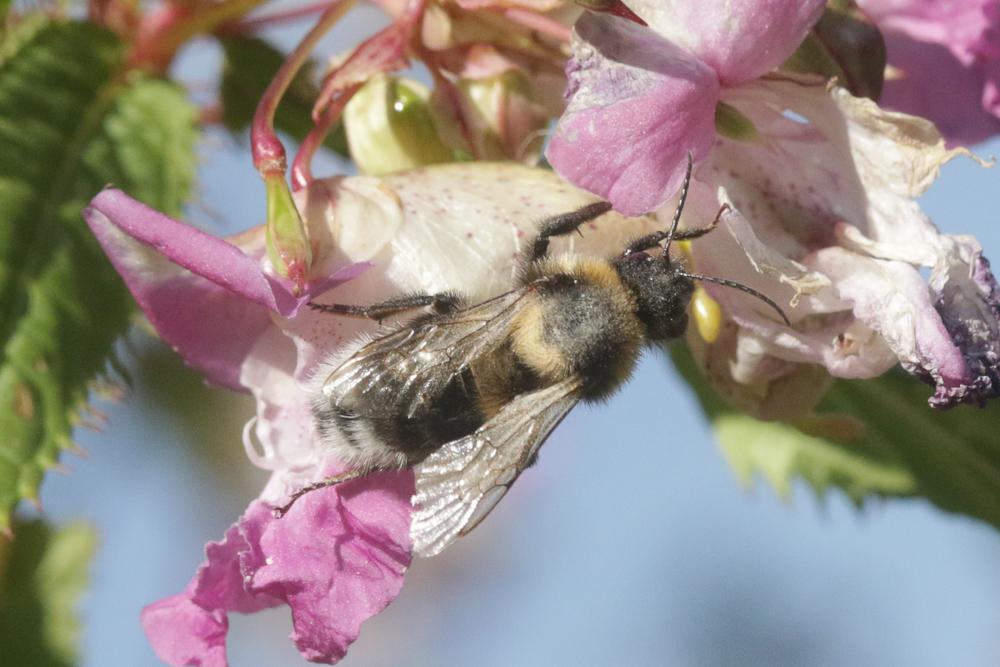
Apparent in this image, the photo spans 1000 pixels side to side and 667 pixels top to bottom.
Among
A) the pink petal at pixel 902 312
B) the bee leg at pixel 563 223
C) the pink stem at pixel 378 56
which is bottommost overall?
the pink petal at pixel 902 312

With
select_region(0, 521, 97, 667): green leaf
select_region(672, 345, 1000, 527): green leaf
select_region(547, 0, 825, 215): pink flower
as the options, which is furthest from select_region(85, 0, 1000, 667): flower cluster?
select_region(0, 521, 97, 667): green leaf

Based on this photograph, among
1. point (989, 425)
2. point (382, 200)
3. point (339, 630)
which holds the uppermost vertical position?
point (382, 200)

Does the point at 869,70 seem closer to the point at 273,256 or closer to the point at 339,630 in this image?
the point at 273,256

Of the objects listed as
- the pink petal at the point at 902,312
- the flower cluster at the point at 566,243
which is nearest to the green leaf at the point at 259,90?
the flower cluster at the point at 566,243

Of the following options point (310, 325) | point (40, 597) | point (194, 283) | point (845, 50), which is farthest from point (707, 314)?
point (40, 597)

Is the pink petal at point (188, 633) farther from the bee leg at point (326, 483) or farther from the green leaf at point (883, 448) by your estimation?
the green leaf at point (883, 448)

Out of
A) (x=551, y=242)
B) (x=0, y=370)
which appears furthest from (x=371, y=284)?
(x=0, y=370)
